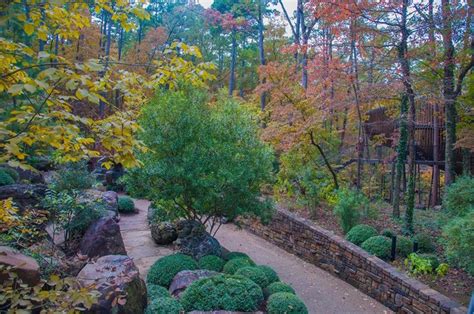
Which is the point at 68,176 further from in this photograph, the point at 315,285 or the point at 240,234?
the point at 315,285

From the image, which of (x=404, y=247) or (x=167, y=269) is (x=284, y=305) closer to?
(x=167, y=269)

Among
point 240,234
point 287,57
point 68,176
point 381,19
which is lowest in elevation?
point 240,234

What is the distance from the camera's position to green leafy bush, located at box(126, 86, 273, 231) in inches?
241

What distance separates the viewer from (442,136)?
10766mm

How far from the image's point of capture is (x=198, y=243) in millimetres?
6652

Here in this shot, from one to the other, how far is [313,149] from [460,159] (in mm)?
4505

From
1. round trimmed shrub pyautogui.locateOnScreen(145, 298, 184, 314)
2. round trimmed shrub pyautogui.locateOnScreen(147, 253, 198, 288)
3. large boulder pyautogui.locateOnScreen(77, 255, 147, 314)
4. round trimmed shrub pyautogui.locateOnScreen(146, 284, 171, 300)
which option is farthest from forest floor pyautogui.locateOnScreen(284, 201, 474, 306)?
large boulder pyautogui.locateOnScreen(77, 255, 147, 314)

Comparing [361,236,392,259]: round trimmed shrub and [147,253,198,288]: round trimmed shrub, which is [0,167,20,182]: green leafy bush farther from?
[361,236,392,259]: round trimmed shrub

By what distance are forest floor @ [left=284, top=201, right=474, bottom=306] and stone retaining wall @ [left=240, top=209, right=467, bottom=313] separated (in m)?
0.29

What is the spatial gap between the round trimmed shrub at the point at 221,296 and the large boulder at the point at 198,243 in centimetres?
206

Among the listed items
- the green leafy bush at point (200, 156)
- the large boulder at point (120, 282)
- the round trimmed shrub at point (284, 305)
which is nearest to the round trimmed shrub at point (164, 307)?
the large boulder at point (120, 282)

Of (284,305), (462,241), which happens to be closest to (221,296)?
(284,305)

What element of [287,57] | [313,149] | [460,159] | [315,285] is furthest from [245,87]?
[315,285]

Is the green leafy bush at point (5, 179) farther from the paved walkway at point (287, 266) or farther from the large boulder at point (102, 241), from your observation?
the large boulder at point (102, 241)
